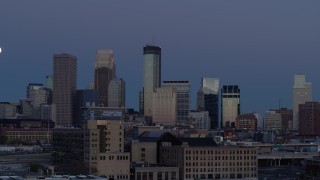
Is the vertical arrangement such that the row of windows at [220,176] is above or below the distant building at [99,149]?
below

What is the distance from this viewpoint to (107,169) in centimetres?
12925

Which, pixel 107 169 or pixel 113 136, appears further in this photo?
pixel 113 136

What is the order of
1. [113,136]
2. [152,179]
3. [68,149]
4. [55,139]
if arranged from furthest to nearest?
[55,139], [68,149], [113,136], [152,179]

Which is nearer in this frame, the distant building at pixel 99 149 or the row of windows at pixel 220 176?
the distant building at pixel 99 149

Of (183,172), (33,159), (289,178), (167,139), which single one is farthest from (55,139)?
(289,178)

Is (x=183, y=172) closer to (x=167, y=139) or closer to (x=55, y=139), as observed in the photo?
(x=167, y=139)

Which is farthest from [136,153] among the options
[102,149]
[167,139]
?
[102,149]

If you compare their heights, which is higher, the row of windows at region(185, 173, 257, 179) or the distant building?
the distant building

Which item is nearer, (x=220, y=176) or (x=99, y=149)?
(x=99, y=149)

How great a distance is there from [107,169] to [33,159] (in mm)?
47004

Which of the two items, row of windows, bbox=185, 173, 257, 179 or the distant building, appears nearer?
the distant building

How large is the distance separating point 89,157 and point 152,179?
40.8 feet

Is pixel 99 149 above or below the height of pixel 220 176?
above

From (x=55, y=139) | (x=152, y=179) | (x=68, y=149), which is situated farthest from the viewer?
(x=55, y=139)
